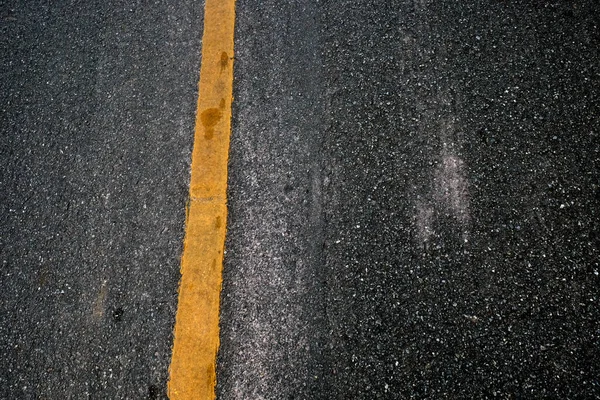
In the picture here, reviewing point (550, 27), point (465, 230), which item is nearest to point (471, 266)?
point (465, 230)

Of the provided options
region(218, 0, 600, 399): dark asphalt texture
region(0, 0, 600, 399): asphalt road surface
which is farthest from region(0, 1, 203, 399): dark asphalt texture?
region(218, 0, 600, 399): dark asphalt texture

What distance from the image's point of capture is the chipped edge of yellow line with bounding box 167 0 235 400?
191 cm

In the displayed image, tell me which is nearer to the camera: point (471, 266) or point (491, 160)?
point (471, 266)

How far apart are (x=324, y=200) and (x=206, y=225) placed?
626 mm

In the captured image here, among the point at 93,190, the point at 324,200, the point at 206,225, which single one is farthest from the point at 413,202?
the point at 93,190

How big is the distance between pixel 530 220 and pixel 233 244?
4.87ft

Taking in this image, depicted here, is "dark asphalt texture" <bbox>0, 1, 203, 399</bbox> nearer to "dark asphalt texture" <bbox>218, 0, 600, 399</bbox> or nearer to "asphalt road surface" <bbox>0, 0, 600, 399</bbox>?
"asphalt road surface" <bbox>0, 0, 600, 399</bbox>

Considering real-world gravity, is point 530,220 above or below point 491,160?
below

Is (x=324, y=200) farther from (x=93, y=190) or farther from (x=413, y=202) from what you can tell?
(x=93, y=190)

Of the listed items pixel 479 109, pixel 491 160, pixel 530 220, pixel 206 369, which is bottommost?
pixel 206 369

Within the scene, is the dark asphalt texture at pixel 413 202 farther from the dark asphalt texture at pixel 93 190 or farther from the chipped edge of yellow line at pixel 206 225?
the dark asphalt texture at pixel 93 190

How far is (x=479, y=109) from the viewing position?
2297 millimetres

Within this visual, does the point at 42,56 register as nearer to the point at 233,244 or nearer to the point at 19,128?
the point at 19,128

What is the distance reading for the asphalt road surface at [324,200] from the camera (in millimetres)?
1890
